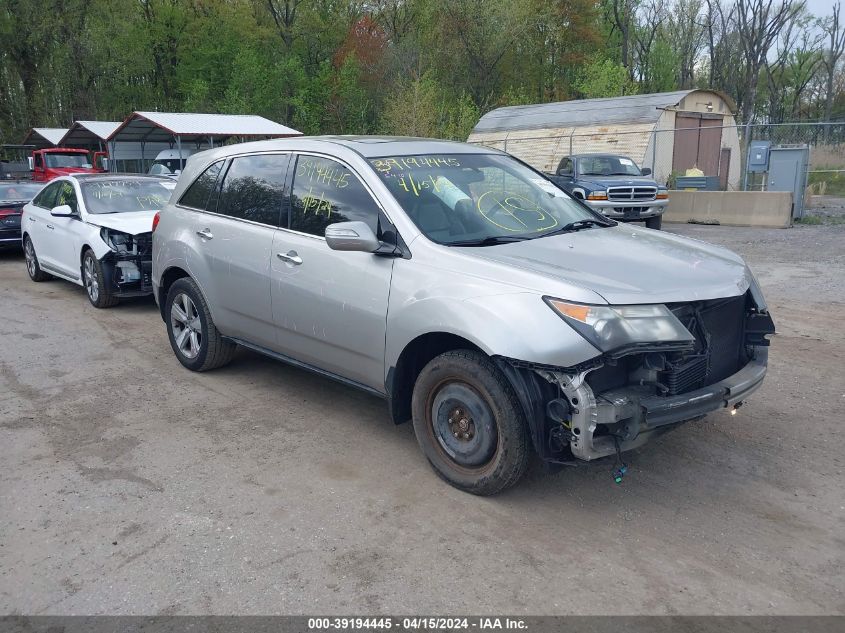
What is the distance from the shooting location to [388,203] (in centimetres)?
446

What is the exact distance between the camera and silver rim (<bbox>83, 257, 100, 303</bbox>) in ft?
29.5

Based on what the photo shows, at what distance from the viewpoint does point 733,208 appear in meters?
17.5

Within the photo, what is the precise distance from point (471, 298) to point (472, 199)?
1068 mm

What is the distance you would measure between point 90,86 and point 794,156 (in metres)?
41.9

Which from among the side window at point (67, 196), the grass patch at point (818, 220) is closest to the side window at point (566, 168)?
the grass patch at point (818, 220)

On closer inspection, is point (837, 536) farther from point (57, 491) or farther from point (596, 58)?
point (596, 58)

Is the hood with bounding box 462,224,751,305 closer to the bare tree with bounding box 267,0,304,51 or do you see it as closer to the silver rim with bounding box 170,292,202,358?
the silver rim with bounding box 170,292,202,358

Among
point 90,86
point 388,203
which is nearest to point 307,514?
point 388,203

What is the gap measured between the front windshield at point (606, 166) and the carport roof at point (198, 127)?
1245cm

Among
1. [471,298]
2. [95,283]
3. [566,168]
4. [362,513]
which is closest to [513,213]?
[471,298]

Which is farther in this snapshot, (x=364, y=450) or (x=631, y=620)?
(x=364, y=450)

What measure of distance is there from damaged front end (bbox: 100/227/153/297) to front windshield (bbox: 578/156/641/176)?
11388 millimetres

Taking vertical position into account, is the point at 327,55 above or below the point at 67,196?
above

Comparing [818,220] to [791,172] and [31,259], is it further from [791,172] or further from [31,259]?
[31,259]
